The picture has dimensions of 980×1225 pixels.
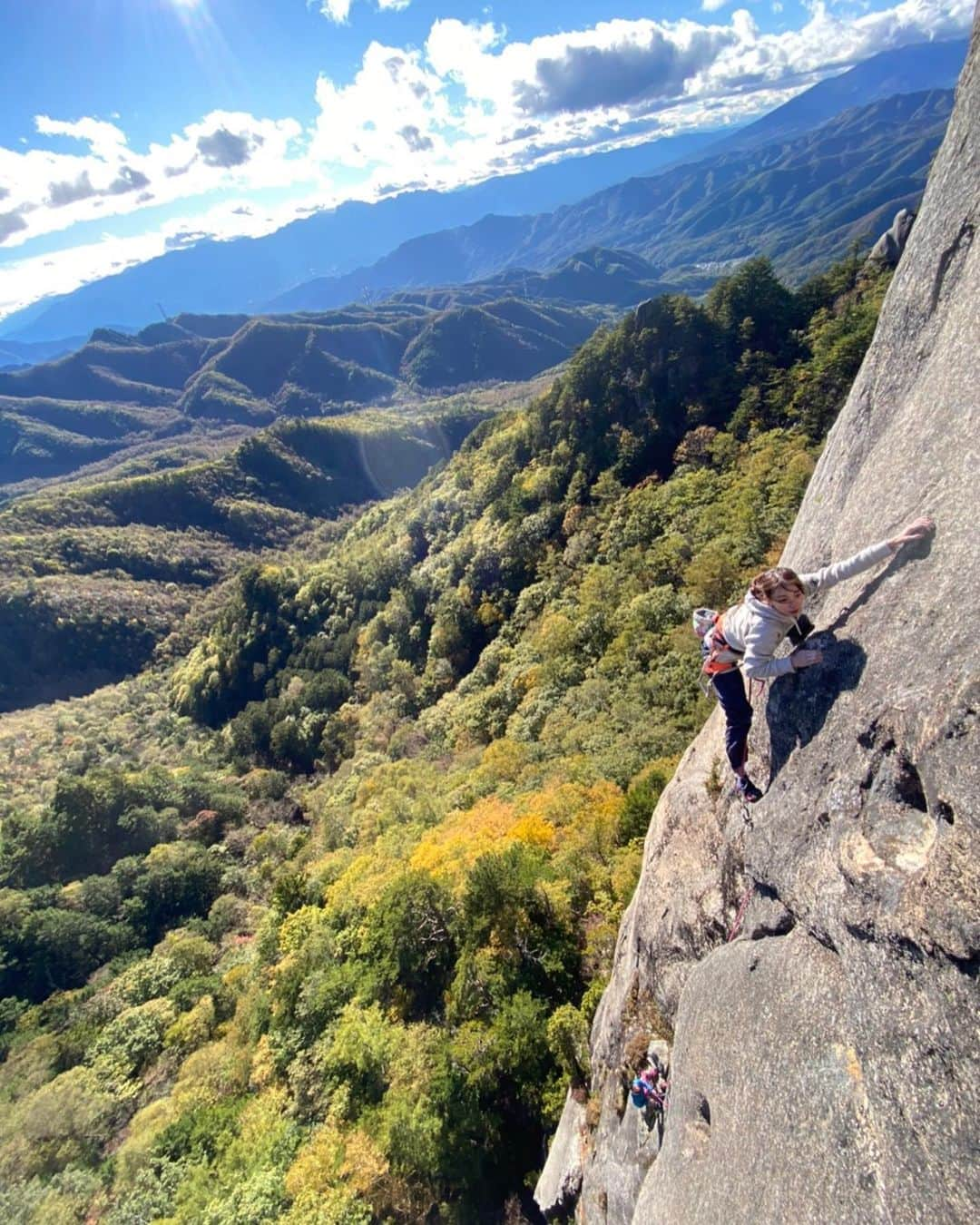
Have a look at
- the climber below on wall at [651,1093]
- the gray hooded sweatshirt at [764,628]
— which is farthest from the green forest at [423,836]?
the climber below on wall at [651,1093]

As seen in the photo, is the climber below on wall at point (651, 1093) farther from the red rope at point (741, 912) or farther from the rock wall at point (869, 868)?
the red rope at point (741, 912)

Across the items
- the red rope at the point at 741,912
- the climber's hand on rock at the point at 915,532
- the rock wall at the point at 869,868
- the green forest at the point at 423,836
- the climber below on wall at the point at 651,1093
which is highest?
the climber's hand on rock at the point at 915,532

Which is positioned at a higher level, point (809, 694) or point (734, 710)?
point (809, 694)

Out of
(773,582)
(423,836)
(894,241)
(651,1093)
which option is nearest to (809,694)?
(773,582)

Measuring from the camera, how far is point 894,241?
72.7 meters

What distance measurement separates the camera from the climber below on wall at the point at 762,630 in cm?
879

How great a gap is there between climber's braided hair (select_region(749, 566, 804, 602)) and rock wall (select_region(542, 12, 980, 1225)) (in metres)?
1.06

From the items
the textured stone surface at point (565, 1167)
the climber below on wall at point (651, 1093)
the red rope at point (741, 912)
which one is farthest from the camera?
the textured stone surface at point (565, 1167)

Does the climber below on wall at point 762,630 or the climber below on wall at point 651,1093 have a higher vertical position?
the climber below on wall at point 762,630

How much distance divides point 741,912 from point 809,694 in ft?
15.7

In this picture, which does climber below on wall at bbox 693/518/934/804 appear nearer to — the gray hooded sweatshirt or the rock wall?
the gray hooded sweatshirt

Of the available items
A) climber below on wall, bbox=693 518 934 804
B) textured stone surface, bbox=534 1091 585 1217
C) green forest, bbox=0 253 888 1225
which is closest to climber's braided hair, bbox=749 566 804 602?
climber below on wall, bbox=693 518 934 804

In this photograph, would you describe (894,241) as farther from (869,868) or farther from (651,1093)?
(651,1093)

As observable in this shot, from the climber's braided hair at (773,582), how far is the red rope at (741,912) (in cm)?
565
